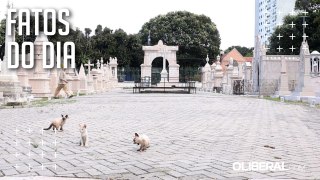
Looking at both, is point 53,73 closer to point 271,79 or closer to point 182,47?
point 271,79

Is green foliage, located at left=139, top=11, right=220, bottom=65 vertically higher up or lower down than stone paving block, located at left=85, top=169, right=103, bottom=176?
higher up

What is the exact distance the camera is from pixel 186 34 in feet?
229

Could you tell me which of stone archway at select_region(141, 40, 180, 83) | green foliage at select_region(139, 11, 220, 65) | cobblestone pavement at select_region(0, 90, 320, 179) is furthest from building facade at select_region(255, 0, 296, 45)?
green foliage at select_region(139, 11, 220, 65)

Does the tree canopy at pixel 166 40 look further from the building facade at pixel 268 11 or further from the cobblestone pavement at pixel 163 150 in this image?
the cobblestone pavement at pixel 163 150

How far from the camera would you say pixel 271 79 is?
95.8 feet

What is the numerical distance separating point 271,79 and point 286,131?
68.1 feet

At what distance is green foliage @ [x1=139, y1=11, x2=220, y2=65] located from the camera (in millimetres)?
69750

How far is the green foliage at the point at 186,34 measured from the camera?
69.8 m

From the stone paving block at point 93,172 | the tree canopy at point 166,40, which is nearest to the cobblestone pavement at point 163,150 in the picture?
the stone paving block at point 93,172

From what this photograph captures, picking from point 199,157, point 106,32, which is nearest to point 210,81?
point 106,32

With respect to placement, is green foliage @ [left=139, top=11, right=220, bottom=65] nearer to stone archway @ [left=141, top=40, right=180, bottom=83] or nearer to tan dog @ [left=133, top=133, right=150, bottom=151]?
stone archway @ [left=141, top=40, right=180, bottom=83]

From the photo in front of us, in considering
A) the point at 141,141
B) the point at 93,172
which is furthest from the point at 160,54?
the point at 93,172

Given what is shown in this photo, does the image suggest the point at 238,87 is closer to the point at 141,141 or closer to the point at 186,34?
the point at 141,141

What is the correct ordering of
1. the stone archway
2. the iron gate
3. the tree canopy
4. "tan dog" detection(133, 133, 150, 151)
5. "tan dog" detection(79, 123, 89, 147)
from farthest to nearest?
the tree canopy
the stone archway
the iron gate
"tan dog" detection(79, 123, 89, 147)
"tan dog" detection(133, 133, 150, 151)
